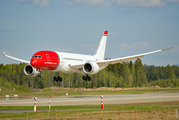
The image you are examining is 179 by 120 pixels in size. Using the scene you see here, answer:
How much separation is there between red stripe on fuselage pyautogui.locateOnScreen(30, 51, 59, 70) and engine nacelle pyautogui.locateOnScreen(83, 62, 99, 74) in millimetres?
5821

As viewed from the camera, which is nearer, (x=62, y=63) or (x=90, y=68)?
(x=62, y=63)

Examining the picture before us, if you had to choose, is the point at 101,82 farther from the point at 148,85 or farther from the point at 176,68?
the point at 176,68

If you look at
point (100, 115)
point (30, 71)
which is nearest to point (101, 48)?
point (30, 71)

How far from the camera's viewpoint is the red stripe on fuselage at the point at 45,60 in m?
44.6

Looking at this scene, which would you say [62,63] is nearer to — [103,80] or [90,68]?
[90,68]

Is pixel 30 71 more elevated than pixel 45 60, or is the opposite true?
pixel 45 60

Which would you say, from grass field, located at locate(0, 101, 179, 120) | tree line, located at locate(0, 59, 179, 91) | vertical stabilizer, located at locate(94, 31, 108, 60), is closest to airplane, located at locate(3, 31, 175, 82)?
vertical stabilizer, located at locate(94, 31, 108, 60)

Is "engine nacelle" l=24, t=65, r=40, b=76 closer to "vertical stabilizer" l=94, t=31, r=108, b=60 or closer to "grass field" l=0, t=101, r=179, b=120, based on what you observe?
"vertical stabilizer" l=94, t=31, r=108, b=60

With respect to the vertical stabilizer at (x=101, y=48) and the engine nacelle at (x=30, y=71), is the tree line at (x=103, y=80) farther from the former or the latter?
the engine nacelle at (x=30, y=71)

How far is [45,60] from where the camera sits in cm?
4541

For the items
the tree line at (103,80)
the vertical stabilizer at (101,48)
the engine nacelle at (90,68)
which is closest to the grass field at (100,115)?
the engine nacelle at (90,68)

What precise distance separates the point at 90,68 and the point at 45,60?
9.43 metres

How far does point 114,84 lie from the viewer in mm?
85562

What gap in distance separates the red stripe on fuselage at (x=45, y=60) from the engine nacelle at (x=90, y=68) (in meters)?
5.82
